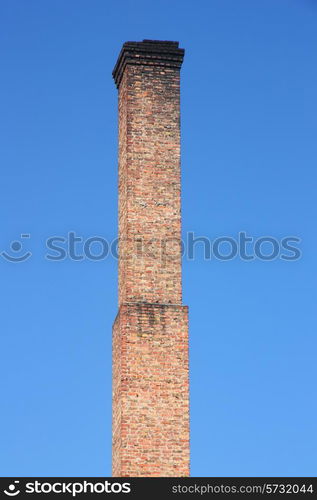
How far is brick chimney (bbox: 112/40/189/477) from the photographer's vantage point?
20.8 metres

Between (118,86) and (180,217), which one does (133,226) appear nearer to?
(180,217)

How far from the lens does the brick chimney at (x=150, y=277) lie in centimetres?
2083

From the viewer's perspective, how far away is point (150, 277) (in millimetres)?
21828

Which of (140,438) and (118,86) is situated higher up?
(118,86)

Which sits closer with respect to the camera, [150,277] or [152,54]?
[150,277]

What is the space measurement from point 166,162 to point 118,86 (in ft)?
6.41

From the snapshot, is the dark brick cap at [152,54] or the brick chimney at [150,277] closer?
the brick chimney at [150,277]

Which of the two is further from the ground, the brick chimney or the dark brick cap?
the dark brick cap

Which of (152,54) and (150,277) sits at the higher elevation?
(152,54)

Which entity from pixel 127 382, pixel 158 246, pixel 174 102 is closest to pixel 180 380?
pixel 127 382

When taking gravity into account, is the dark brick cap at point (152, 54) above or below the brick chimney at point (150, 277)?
above

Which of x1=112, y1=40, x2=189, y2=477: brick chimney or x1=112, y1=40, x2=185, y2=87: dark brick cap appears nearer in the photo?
x1=112, y1=40, x2=189, y2=477: brick chimney
